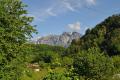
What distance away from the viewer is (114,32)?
157250mm

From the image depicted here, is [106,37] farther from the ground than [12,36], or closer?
farther from the ground

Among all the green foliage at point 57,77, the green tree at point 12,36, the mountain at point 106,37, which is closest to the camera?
the green foliage at point 57,77

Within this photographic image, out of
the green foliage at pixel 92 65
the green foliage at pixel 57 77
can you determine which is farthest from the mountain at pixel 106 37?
the green foliage at pixel 57 77

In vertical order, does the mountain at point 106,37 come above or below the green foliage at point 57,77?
above

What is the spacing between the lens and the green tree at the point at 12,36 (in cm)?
3203

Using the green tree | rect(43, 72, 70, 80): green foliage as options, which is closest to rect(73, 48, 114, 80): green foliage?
the green tree

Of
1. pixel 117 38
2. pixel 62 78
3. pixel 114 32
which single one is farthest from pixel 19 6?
pixel 114 32

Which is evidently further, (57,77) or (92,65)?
(92,65)

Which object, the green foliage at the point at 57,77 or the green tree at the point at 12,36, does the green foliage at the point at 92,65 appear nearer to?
the green tree at the point at 12,36

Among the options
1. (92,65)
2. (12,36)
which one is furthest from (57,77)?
(92,65)

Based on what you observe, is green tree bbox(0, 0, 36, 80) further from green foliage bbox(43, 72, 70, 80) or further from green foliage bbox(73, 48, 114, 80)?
green foliage bbox(73, 48, 114, 80)

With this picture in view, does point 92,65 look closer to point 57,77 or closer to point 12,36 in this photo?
point 12,36

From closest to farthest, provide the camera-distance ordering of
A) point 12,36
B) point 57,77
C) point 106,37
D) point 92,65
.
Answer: point 57,77 < point 12,36 < point 92,65 < point 106,37

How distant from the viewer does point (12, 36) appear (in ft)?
107
